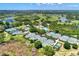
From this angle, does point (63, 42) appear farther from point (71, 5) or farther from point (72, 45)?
point (71, 5)

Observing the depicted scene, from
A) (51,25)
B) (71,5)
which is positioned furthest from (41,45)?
(71,5)

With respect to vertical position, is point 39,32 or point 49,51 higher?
point 39,32

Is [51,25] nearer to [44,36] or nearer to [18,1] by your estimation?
[44,36]

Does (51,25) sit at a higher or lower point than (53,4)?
lower

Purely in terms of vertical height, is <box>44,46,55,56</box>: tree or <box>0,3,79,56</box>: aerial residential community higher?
<box>0,3,79,56</box>: aerial residential community

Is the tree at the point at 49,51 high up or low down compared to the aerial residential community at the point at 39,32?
down

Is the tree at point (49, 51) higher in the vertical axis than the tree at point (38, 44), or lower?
lower

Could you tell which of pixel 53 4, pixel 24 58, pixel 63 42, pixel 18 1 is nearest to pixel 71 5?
pixel 53 4

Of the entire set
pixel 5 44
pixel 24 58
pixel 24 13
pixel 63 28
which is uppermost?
pixel 24 13
